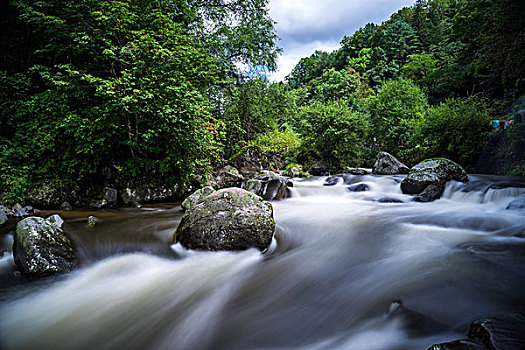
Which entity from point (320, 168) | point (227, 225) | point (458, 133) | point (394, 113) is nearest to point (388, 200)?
point (227, 225)

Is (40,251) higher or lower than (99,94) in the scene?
lower

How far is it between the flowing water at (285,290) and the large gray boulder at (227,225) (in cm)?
17

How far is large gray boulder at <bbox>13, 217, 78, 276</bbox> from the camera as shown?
2.76 metres

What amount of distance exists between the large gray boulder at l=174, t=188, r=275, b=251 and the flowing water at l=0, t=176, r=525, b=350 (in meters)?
0.17

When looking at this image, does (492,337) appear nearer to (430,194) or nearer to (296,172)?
(430,194)

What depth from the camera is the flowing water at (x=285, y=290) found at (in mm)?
1855

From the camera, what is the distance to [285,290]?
8.53 feet

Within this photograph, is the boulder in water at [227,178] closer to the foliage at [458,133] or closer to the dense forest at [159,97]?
the dense forest at [159,97]

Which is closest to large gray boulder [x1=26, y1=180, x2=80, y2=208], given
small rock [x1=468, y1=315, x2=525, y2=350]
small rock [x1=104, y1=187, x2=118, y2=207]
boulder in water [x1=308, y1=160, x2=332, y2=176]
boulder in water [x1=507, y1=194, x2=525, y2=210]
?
small rock [x1=104, y1=187, x2=118, y2=207]

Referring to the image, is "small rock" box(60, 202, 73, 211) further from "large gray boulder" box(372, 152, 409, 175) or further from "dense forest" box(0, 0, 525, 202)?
"large gray boulder" box(372, 152, 409, 175)

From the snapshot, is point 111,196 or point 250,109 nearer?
point 111,196

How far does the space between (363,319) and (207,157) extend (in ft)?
21.8

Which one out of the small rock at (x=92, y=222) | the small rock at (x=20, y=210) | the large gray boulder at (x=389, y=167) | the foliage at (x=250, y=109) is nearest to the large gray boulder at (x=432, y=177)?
the large gray boulder at (x=389, y=167)

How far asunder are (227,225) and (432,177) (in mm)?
6382
